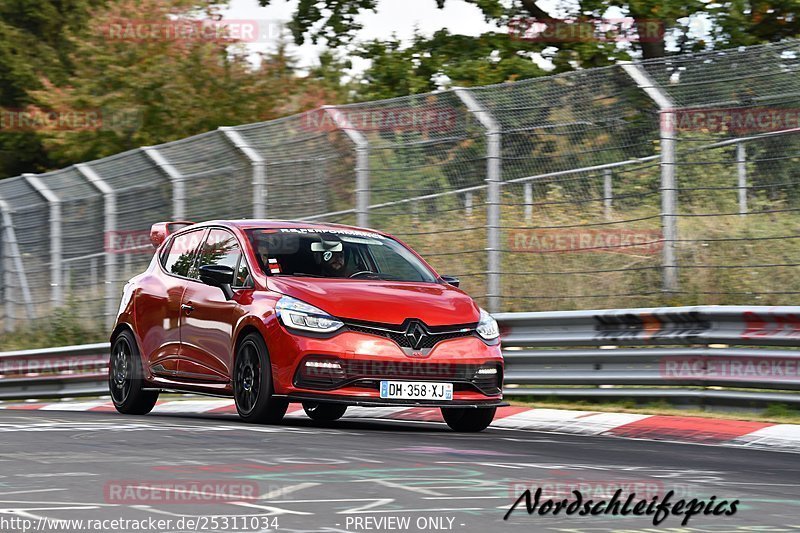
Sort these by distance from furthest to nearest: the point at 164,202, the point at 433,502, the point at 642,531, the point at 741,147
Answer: the point at 164,202 → the point at 741,147 → the point at 433,502 → the point at 642,531

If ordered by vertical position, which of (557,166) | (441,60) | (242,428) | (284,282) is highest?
(441,60)

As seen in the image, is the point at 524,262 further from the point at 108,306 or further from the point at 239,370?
the point at 108,306

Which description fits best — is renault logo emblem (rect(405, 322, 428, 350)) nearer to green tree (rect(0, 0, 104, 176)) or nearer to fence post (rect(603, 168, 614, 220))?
fence post (rect(603, 168, 614, 220))

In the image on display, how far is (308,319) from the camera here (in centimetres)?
1027

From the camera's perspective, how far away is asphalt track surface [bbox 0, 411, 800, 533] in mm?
6074

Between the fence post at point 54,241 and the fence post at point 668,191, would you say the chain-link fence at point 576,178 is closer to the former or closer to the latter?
the fence post at point 668,191

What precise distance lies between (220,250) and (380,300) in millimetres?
1814

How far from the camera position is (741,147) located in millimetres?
12523

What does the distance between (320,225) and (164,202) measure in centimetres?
710

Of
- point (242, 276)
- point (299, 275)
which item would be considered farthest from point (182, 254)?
point (299, 275)

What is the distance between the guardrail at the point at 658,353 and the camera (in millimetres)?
11312

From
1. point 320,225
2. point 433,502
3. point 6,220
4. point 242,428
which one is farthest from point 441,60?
point 433,502

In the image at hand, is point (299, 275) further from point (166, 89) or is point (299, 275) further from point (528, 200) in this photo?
point (166, 89)

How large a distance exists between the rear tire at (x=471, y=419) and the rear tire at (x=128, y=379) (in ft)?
9.27
